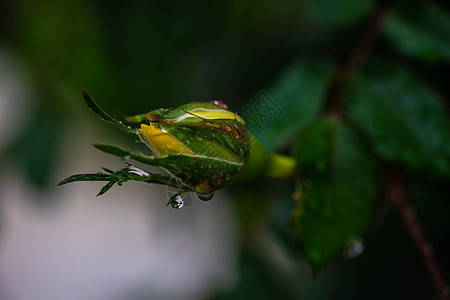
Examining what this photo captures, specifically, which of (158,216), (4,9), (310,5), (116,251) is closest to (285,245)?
(310,5)

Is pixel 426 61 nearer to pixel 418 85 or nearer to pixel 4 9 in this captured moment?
pixel 418 85

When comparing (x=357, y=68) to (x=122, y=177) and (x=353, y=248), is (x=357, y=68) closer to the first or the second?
(x=353, y=248)

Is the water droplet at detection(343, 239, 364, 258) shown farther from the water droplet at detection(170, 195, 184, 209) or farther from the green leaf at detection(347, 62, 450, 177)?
the water droplet at detection(170, 195, 184, 209)

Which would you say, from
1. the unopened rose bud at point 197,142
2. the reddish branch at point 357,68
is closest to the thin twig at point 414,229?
the reddish branch at point 357,68

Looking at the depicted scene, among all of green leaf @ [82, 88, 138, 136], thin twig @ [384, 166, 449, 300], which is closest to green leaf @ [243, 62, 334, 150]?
thin twig @ [384, 166, 449, 300]

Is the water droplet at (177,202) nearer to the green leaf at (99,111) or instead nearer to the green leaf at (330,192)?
the green leaf at (99,111)
